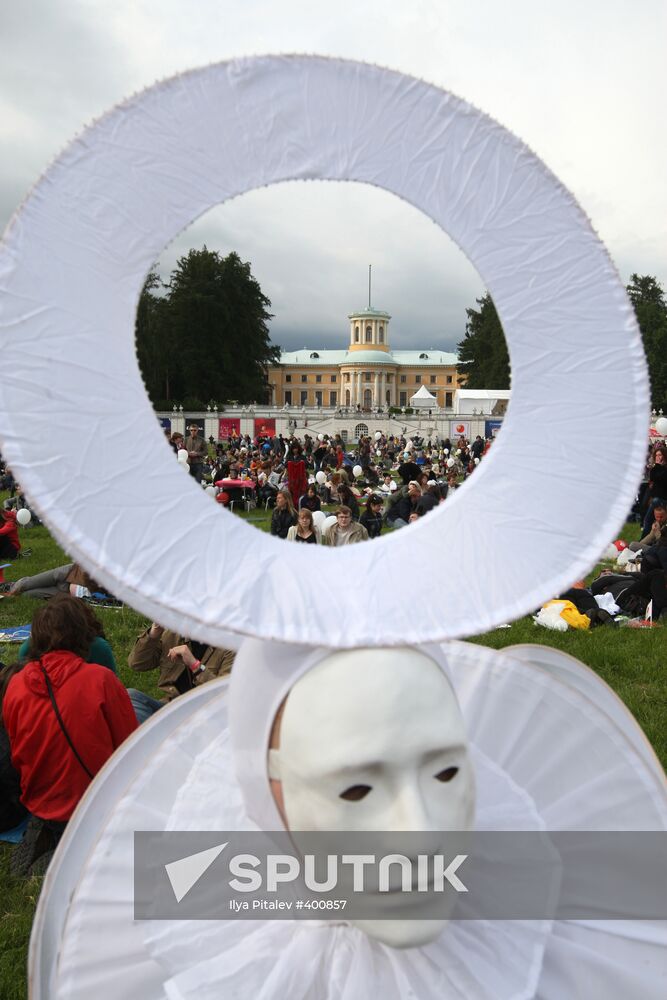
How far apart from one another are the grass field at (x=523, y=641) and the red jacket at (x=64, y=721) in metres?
0.47

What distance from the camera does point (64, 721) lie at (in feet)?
12.9

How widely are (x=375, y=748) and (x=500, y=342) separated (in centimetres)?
4134

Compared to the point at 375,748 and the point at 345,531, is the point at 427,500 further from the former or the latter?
the point at 375,748

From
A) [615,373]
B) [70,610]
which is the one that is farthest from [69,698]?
[615,373]

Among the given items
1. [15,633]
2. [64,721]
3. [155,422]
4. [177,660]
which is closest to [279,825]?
[155,422]

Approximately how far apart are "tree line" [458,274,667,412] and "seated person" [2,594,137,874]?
3906 centimetres

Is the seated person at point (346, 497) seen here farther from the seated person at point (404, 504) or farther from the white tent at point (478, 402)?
the white tent at point (478, 402)

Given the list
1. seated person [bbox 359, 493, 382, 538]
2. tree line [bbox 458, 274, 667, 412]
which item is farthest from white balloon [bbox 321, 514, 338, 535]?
tree line [bbox 458, 274, 667, 412]

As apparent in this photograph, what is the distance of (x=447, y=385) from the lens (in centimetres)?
11431

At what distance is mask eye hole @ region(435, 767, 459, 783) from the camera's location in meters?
1.80

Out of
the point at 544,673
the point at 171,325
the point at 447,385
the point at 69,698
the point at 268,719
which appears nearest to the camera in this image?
the point at 268,719

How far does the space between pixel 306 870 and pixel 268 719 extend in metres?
0.40

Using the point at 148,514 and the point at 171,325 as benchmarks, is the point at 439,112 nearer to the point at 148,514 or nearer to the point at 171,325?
the point at 148,514

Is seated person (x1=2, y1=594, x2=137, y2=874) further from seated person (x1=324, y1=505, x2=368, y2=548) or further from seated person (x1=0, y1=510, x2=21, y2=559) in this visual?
seated person (x1=0, y1=510, x2=21, y2=559)
